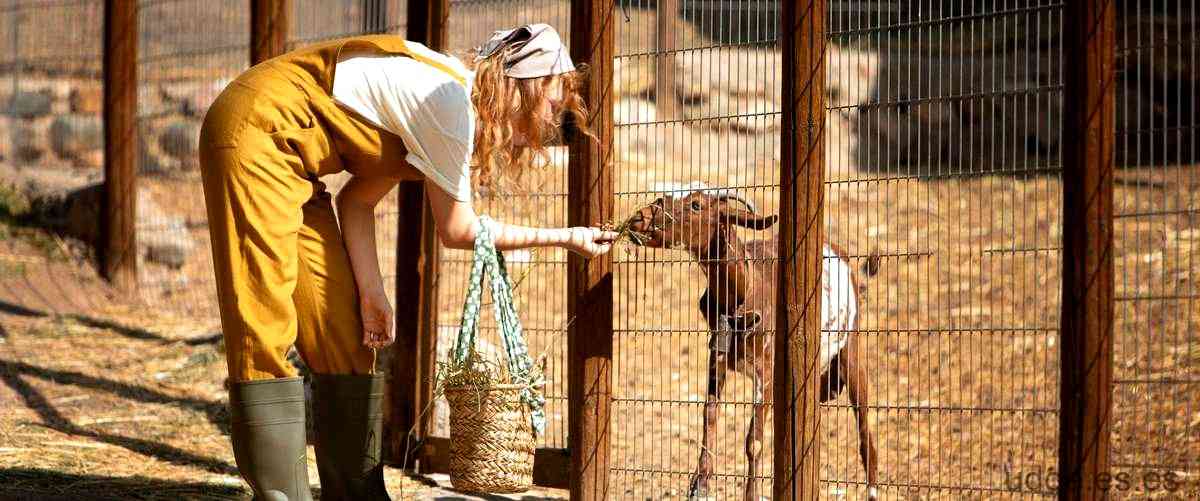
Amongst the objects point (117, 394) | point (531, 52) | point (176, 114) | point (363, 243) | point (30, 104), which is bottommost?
point (117, 394)

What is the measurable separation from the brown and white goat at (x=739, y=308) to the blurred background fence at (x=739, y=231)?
113 mm

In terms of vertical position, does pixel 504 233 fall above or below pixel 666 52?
below

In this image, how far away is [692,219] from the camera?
4.96 metres

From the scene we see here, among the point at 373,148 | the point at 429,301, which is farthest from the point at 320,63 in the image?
the point at 429,301

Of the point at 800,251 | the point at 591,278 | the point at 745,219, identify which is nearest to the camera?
the point at 800,251

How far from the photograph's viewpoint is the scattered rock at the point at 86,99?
10.3m

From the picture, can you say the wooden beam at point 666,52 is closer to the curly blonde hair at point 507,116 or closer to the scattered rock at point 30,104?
the curly blonde hair at point 507,116

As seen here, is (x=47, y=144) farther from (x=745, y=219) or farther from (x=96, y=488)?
(x=745, y=219)

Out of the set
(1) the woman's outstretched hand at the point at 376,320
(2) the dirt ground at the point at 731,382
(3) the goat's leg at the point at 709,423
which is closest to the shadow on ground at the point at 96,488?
(2) the dirt ground at the point at 731,382

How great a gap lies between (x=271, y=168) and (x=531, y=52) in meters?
0.83

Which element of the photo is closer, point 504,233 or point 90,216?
point 504,233

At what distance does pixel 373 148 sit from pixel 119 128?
17.2 feet

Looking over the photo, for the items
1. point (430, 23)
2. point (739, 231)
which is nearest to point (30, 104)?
point (430, 23)

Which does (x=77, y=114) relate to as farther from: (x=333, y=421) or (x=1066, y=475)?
(x=1066, y=475)
